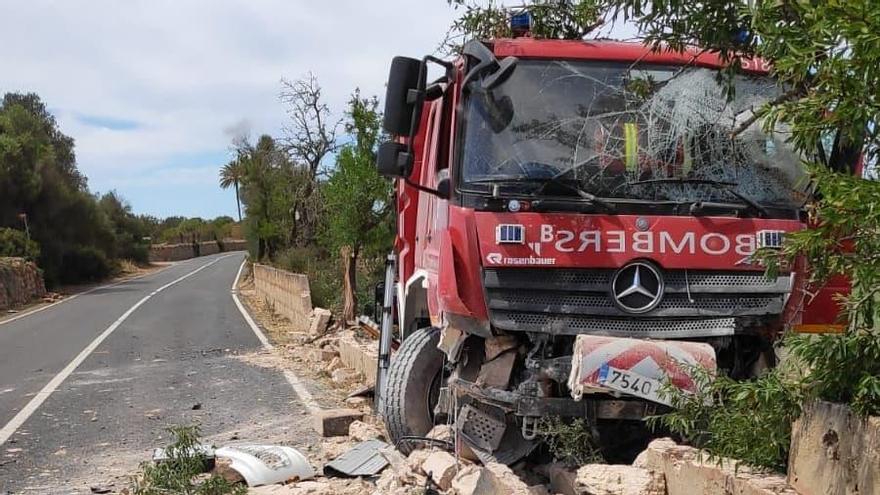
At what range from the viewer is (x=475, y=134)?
5.36 metres

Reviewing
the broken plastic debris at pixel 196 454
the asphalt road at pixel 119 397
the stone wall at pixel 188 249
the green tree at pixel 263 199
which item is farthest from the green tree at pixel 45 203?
the broken plastic debris at pixel 196 454

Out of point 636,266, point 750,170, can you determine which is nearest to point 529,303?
point 636,266

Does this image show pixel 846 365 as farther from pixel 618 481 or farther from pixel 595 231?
pixel 595 231

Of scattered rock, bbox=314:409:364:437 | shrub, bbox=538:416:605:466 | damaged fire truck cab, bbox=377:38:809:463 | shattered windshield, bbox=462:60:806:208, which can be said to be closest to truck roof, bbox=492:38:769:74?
damaged fire truck cab, bbox=377:38:809:463

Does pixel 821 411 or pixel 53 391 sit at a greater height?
pixel 821 411

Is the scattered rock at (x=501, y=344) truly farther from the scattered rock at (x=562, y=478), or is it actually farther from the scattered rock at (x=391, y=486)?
the scattered rock at (x=391, y=486)

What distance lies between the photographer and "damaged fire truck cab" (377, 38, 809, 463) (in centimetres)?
499

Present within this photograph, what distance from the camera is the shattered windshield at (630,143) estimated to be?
5.20 metres

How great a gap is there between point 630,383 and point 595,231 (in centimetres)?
87

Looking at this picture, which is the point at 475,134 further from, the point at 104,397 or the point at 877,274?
the point at 104,397

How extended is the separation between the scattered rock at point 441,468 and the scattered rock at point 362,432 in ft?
6.73

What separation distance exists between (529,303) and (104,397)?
752 centimetres

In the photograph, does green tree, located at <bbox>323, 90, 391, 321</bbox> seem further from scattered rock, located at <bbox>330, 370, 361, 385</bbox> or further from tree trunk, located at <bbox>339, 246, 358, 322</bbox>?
scattered rock, located at <bbox>330, 370, 361, 385</bbox>

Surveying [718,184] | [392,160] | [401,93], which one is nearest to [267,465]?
[392,160]
